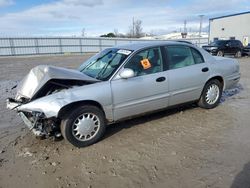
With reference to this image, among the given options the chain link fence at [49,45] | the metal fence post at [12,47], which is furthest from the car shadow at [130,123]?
the metal fence post at [12,47]

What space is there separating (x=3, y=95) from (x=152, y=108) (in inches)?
218

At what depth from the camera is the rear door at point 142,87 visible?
14.6 feet

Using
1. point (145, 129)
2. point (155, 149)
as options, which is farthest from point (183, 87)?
point (155, 149)

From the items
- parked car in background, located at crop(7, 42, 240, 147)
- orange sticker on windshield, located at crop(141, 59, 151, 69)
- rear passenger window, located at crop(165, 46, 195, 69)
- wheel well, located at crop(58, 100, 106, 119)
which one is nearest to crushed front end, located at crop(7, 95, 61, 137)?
parked car in background, located at crop(7, 42, 240, 147)

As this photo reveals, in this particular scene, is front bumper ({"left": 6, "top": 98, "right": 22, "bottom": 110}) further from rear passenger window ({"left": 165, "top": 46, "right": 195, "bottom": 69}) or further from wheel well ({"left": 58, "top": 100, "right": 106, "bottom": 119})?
rear passenger window ({"left": 165, "top": 46, "right": 195, "bottom": 69})

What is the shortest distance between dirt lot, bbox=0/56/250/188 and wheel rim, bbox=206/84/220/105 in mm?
509

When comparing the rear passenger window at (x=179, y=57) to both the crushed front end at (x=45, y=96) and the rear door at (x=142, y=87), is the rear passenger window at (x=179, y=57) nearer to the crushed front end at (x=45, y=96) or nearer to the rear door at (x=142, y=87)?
the rear door at (x=142, y=87)

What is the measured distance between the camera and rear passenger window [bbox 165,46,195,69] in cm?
510

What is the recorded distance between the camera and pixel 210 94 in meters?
5.83

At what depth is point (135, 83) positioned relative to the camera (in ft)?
14.9

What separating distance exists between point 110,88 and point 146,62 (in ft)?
3.02

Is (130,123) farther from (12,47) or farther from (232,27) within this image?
(232,27)

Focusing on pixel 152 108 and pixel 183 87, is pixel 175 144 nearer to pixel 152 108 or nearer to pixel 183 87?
pixel 152 108

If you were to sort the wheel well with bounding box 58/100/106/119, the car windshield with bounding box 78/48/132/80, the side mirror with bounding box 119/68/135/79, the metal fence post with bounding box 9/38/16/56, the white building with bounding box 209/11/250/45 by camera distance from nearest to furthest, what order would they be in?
the wheel well with bounding box 58/100/106/119 < the side mirror with bounding box 119/68/135/79 < the car windshield with bounding box 78/48/132/80 < the metal fence post with bounding box 9/38/16/56 < the white building with bounding box 209/11/250/45
